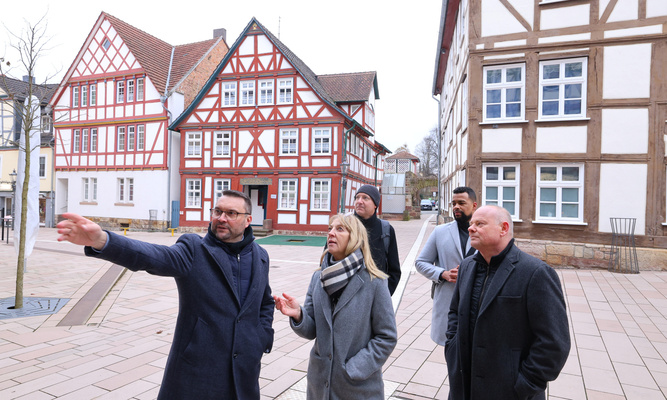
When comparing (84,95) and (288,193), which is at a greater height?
(84,95)

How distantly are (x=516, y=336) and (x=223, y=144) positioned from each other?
71.7 feet

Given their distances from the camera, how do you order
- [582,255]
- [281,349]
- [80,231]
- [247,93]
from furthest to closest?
[247,93], [582,255], [281,349], [80,231]

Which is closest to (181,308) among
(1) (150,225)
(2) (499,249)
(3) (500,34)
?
(2) (499,249)

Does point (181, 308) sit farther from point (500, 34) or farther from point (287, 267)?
point (500, 34)

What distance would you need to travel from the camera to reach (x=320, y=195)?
21.0m

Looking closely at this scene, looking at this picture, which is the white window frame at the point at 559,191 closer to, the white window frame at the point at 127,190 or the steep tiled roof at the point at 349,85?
the steep tiled roof at the point at 349,85

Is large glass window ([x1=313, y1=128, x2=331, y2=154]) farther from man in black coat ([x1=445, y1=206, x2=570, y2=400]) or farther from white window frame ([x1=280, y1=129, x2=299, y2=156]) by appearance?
man in black coat ([x1=445, y1=206, x2=570, y2=400])

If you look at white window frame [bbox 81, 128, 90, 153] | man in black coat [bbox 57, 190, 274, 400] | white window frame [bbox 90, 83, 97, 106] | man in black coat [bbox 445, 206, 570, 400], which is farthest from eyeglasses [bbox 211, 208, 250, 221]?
white window frame [bbox 81, 128, 90, 153]

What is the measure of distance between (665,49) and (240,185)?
18.1m

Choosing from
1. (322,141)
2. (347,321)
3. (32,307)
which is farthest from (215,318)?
(322,141)

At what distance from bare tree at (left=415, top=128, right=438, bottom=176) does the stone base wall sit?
181 feet

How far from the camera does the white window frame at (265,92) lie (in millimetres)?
21656

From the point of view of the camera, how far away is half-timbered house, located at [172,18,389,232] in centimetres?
2089

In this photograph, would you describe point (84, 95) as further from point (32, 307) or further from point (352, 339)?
point (352, 339)
